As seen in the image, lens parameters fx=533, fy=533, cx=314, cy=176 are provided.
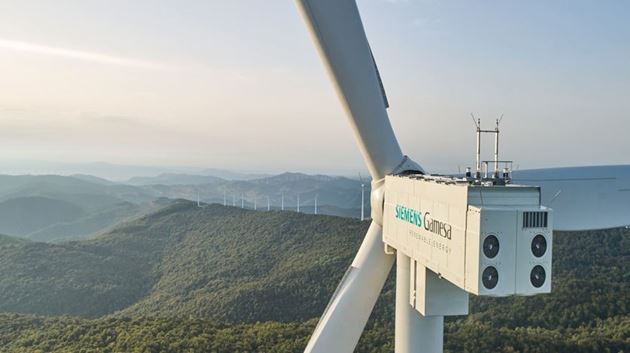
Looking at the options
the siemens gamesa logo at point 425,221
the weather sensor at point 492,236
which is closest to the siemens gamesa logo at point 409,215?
the siemens gamesa logo at point 425,221

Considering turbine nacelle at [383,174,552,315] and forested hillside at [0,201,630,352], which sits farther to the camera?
forested hillside at [0,201,630,352]

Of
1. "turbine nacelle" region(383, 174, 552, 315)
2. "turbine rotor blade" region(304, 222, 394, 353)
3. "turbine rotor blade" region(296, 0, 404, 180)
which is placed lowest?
"turbine rotor blade" region(304, 222, 394, 353)

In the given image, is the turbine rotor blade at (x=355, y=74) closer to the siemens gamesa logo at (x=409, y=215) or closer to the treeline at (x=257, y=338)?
the siemens gamesa logo at (x=409, y=215)

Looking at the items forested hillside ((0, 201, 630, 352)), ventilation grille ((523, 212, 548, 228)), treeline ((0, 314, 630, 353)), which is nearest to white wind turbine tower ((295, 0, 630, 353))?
ventilation grille ((523, 212, 548, 228))

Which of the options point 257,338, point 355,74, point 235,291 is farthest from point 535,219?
point 235,291

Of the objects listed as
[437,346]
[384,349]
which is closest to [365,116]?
[437,346]

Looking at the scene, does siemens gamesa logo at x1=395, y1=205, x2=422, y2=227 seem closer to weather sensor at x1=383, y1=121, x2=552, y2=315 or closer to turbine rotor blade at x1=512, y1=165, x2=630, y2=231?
weather sensor at x1=383, y1=121, x2=552, y2=315
